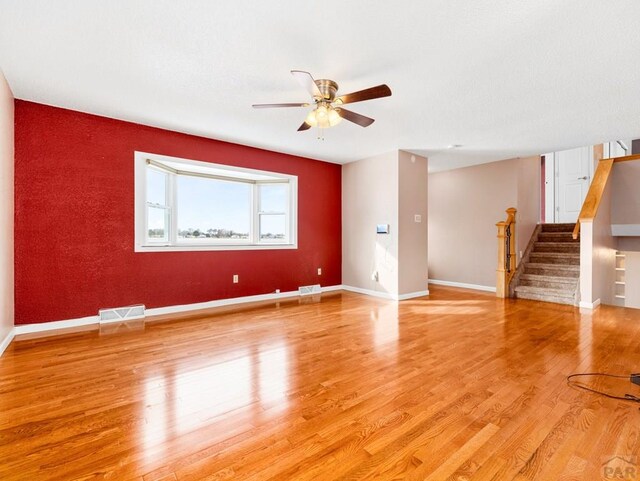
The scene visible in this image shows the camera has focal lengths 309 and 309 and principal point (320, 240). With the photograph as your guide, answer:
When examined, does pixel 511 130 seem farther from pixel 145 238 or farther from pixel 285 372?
pixel 145 238

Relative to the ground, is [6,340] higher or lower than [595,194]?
lower

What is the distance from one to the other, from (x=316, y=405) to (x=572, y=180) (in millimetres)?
8455

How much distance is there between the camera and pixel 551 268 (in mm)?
5777

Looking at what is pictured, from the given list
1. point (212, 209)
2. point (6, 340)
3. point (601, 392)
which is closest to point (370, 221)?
point (212, 209)

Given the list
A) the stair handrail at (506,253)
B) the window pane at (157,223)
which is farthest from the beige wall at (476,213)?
the window pane at (157,223)

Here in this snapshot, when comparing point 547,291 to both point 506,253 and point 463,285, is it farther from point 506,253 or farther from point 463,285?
point 463,285

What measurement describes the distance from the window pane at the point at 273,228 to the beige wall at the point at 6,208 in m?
3.33

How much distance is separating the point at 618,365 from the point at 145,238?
213 inches

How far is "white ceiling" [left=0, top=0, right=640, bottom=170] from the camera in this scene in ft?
6.93

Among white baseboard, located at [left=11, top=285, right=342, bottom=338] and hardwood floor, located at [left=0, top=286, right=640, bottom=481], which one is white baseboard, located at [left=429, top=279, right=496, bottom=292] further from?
Answer: hardwood floor, located at [left=0, top=286, right=640, bottom=481]

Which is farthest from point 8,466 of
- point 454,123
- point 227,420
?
→ point 454,123

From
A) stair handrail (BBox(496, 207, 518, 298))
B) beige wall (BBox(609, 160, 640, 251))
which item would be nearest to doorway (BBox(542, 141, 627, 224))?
beige wall (BBox(609, 160, 640, 251))

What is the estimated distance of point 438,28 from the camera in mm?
2252

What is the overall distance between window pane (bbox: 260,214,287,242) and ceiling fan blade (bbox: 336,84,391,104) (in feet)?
10.8
